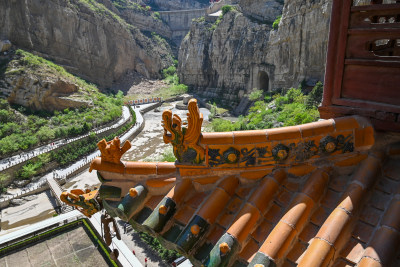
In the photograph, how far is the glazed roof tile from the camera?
367cm

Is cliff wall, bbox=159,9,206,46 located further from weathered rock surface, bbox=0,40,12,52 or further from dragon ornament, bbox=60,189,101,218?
dragon ornament, bbox=60,189,101,218

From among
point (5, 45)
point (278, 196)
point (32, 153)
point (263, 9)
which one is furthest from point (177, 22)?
point (278, 196)

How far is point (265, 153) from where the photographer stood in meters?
4.61

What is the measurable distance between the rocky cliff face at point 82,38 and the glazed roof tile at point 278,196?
49663 millimetres

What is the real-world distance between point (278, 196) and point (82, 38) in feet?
199

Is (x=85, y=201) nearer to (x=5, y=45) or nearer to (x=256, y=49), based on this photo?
(x=5, y=45)

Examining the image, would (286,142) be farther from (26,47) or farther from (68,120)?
(26,47)

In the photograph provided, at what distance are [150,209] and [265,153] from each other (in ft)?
7.77

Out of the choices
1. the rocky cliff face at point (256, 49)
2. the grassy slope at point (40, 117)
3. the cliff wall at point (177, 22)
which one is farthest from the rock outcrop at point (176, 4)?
the grassy slope at point (40, 117)

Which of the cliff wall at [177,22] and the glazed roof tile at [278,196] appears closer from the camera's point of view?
the glazed roof tile at [278,196]

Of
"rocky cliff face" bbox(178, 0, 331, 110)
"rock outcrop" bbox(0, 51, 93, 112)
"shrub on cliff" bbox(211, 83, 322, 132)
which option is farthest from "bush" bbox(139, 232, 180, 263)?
"rock outcrop" bbox(0, 51, 93, 112)

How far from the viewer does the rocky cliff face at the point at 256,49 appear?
32562mm

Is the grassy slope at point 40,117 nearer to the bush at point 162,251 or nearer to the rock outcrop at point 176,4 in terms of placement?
the bush at point 162,251

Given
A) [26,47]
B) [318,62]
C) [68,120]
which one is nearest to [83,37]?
[26,47]
